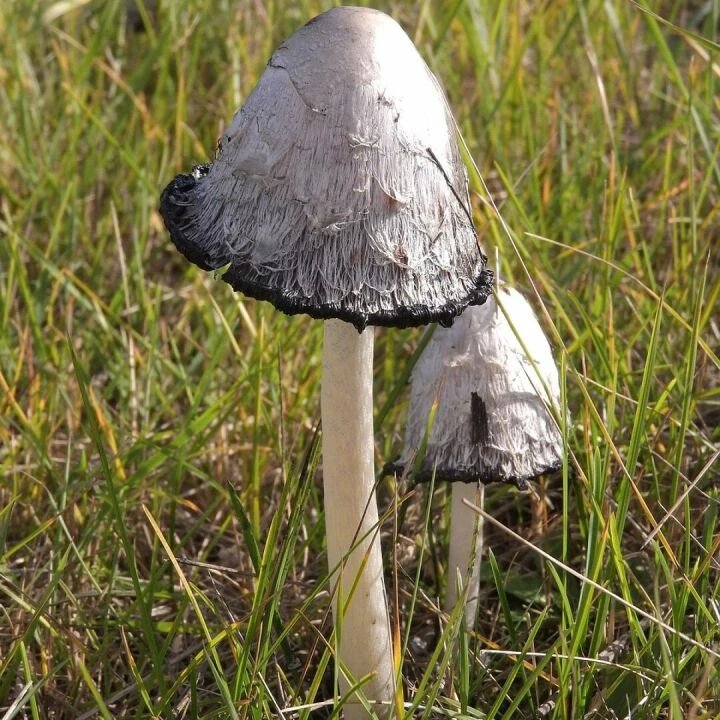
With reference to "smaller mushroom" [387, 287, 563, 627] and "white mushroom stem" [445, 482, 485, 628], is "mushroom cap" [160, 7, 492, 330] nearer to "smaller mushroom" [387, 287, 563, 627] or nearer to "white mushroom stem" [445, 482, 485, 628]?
"smaller mushroom" [387, 287, 563, 627]

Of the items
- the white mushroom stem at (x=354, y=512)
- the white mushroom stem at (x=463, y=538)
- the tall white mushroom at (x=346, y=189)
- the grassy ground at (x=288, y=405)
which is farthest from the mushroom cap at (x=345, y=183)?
the white mushroom stem at (x=463, y=538)

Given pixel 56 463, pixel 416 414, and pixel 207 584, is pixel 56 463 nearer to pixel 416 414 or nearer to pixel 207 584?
pixel 207 584

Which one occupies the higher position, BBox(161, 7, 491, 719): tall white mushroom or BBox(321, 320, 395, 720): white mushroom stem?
BBox(161, 7, 491, 719): tall white mushroom

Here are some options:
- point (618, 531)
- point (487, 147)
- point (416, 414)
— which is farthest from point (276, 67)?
point (487, 147)

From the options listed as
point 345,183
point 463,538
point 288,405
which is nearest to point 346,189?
point 345,183

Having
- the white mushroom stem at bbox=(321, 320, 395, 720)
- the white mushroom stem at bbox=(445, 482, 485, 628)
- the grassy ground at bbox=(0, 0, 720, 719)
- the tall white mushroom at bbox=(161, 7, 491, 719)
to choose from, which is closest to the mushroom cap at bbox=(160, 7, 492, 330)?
the tall white mushroom at bbox=(161, 7, 491, 719)

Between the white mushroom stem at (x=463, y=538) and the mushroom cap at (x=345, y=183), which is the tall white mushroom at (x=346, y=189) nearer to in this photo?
the mushroom cap at (x=345, y=183)
